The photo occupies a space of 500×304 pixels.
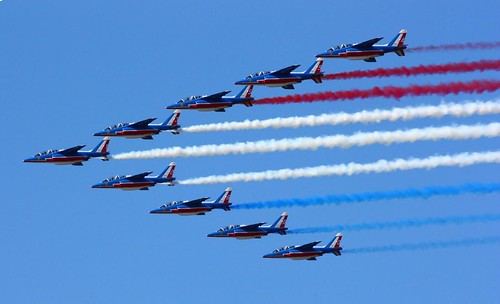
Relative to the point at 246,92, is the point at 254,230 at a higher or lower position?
lower

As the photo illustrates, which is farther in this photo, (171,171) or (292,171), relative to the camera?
(171,171)

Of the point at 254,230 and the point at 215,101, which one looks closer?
the point at 215,101

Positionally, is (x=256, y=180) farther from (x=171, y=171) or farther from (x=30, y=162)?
(x=30, y=162)

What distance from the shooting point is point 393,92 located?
76688mm

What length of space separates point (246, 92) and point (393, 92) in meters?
13.8

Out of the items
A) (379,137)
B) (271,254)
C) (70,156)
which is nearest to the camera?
(379,137)

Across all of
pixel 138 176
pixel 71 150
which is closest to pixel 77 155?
pixel 71 150

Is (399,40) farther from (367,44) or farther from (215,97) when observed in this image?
(215,97)

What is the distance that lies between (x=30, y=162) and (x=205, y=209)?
1429 centimetres

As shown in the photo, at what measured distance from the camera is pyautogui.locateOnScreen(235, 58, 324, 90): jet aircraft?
8419 cm

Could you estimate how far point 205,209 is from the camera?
93.4 m

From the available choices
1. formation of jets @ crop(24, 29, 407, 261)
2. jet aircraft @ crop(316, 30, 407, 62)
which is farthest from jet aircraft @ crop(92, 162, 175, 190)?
jet aircraft @ crop(316, 30, 407, 62)

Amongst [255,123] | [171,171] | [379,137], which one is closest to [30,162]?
[171,171]

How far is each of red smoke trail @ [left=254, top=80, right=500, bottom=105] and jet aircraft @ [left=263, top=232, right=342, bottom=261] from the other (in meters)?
13.9
